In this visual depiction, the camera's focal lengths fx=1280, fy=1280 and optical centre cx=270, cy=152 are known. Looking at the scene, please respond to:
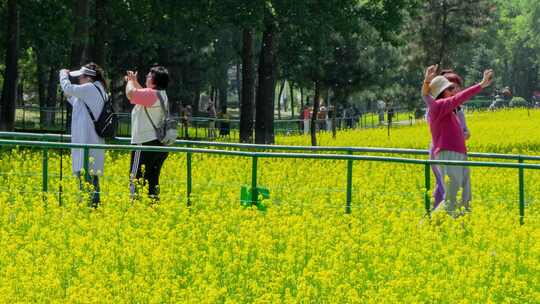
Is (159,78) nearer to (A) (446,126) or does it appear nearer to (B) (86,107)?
(B) (86,107)

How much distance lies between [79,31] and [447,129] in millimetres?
22923

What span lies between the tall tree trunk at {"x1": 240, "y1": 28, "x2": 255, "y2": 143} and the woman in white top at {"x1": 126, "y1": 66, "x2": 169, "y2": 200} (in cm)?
2523

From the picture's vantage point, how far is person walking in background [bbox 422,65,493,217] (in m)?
12.8

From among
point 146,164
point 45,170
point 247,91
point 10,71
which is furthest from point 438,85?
point 10,71

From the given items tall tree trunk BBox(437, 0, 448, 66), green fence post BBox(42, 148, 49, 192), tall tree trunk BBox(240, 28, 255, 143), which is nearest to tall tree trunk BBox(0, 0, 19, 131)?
tall tree trunk BBox(240, 28, 255, 143)

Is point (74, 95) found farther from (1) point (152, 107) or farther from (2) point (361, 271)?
(2) point (361, 271)

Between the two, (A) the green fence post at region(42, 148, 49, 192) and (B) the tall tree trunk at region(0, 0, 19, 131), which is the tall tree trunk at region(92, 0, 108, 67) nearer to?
(B) the tall tree trunk at region(0, 0, 19, 131)

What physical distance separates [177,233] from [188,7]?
2728 cm

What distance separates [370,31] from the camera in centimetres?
4300

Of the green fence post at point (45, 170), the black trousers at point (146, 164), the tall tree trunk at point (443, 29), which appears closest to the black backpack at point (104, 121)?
the black trousers at point (146, 164)

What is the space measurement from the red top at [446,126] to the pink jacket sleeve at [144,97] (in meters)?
3.04

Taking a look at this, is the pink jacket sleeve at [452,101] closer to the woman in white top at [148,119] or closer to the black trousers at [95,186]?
the woman in white top at [148,119]

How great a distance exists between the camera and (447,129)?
42.9ft

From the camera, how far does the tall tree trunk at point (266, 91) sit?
129 ft
